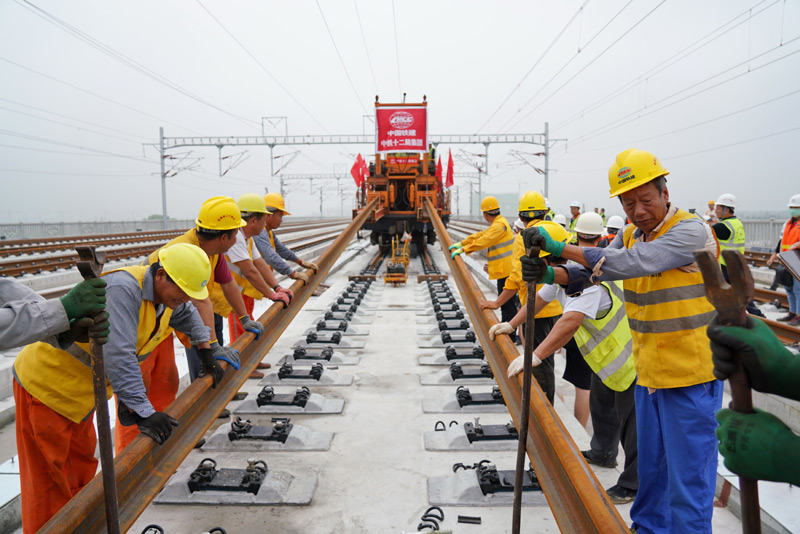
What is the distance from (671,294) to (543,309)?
2210 mm

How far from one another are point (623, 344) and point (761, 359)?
2.35 meters

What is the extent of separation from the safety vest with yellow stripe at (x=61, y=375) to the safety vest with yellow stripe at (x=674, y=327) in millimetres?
2626

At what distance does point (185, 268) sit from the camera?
271cm

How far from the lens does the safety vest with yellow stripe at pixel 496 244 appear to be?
6387mm

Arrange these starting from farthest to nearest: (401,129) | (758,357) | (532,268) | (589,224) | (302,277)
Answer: (401,129), (302,277), (589,224), (532,268), (758,357)

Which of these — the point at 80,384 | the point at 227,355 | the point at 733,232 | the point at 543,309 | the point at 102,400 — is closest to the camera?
the point at 102,400

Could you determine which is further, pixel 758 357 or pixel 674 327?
pixel 674 327

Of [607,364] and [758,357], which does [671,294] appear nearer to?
[607,364]

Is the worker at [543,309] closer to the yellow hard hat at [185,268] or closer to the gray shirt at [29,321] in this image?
the yellow hard hat at [185,268]

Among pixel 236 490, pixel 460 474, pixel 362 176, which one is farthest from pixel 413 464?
pixel 362 176

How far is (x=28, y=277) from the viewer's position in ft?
38.0

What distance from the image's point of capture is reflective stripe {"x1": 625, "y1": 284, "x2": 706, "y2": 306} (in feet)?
8.01

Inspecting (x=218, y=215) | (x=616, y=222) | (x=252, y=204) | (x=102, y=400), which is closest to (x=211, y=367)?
(x=218, y=215)

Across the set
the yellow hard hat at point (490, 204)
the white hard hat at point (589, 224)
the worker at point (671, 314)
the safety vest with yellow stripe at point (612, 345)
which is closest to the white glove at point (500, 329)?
the safety vest with yellow stripe at point (612, 345)
